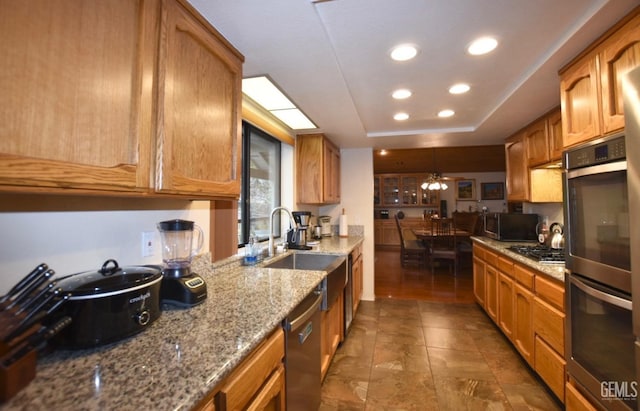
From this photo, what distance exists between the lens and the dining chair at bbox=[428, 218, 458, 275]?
4840 millimetres

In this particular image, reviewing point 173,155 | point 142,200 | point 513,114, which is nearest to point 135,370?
point 173,155

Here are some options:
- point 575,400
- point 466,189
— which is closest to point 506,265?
point 575,400

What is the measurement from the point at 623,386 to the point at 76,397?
1.95 metres

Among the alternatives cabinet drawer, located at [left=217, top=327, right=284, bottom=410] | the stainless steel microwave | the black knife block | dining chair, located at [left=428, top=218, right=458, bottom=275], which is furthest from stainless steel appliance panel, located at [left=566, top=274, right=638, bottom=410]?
dining chair, located at [left=428, top=218, right=458, bottom=275]

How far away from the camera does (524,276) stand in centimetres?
211

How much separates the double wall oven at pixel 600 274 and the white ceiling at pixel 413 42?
23.9 inches

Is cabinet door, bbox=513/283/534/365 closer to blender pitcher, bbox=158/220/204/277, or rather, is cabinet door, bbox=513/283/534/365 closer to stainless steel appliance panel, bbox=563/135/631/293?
stainless steel appliance panel, bbox=563/135/631/293

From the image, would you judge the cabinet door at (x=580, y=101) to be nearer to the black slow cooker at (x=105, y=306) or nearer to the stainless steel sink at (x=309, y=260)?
the stainless steel sink at (x=309, y=260)

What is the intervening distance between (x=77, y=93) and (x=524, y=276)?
275cm

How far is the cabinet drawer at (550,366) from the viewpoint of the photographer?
1659mm

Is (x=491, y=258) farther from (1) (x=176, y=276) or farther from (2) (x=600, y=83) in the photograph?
(1) (x=176, y=276)

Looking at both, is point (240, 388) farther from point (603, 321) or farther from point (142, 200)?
point (603, 321)

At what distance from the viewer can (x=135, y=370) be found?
0.68m

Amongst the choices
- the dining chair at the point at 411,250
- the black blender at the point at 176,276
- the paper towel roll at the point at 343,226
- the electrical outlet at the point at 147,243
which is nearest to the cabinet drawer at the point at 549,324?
the black blender at the point at 176,276
